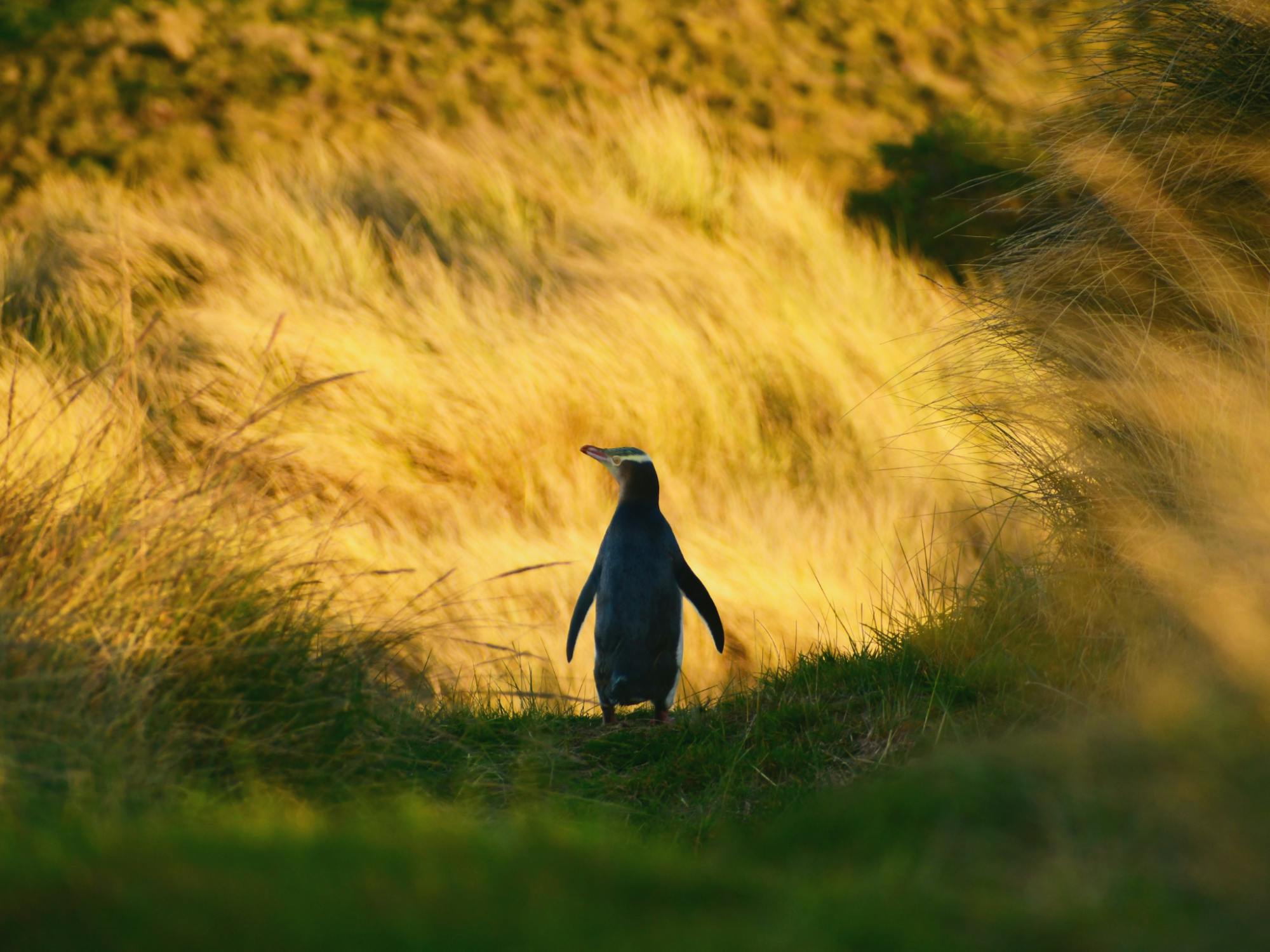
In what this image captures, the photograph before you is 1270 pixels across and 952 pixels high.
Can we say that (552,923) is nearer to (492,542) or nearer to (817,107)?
(492,542)

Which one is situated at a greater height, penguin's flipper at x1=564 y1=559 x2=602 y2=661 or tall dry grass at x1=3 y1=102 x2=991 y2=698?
tall dry grass at x1=3 y1=102 x2=991 y2=698

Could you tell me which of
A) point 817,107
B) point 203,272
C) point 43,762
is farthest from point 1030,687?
point 817,107

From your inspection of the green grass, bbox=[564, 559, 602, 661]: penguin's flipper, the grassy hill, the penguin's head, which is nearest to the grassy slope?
the grassy hill

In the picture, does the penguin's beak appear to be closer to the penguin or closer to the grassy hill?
the penguin

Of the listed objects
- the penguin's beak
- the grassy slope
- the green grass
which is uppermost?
the grassy slope

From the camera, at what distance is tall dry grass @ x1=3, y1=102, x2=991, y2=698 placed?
17.1 ft

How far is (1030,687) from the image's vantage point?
3.42m

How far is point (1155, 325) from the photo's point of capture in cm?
386

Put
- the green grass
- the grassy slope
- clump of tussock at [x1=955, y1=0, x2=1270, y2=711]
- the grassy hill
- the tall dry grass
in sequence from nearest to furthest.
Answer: the green grass → the grassy hill → clump of tussock at [x1=955, y1=0, x2=1270, y2=711] → the tall dry grass → the grassy slope

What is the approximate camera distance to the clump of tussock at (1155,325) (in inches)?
132

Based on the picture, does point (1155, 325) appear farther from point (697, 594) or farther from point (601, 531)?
point (601, 531)

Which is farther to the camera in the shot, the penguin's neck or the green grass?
the penguin's neck

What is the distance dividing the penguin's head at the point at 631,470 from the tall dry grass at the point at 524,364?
2.50 ft

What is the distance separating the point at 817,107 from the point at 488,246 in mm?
5467
